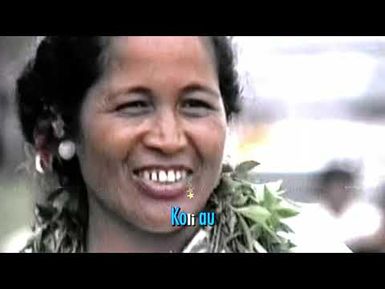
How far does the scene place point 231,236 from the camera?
10.1 feet

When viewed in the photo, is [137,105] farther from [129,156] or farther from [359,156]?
[359,156]

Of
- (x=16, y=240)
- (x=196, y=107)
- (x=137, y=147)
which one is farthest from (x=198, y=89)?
(x=16, y=240)

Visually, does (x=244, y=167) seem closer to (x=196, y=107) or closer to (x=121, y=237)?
(x=196, y=107)

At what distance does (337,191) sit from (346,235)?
0.18m

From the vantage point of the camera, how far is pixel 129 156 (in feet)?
9.78

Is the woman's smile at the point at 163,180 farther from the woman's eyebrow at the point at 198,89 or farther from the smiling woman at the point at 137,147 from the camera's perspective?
the woman's eyebrow at the point at 198,89

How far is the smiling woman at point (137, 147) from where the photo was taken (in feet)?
9.72

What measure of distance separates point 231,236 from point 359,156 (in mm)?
606

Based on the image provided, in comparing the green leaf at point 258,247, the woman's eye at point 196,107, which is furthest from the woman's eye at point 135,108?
the green leaf at point 258,247
